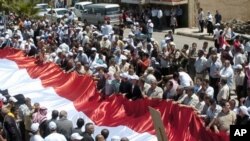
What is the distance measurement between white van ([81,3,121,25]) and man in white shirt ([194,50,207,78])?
20.2 m

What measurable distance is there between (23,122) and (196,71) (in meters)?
5.65

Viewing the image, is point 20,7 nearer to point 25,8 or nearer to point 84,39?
point 25,8

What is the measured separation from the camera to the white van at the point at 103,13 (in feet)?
124

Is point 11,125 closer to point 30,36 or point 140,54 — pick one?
point 140,54

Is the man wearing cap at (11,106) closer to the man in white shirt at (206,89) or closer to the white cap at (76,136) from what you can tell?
the white cap at (76,136)

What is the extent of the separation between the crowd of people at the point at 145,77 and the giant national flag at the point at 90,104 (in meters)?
0.27

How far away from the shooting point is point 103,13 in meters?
38.0

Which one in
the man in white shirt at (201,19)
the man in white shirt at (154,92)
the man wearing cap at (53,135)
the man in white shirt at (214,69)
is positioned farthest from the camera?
the man in white shirt at (201,19)

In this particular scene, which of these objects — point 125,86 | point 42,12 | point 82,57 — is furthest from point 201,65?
point 42,12

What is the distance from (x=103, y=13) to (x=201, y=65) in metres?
21.5

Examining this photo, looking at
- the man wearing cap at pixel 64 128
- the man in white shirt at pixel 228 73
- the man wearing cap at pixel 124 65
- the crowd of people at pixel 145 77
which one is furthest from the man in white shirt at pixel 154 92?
the man wearing cap at pixel 64 128

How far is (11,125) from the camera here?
13047 millimetres

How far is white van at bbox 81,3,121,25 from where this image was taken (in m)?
37.7

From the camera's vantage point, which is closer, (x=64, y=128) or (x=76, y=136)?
(x=76, y=136)
